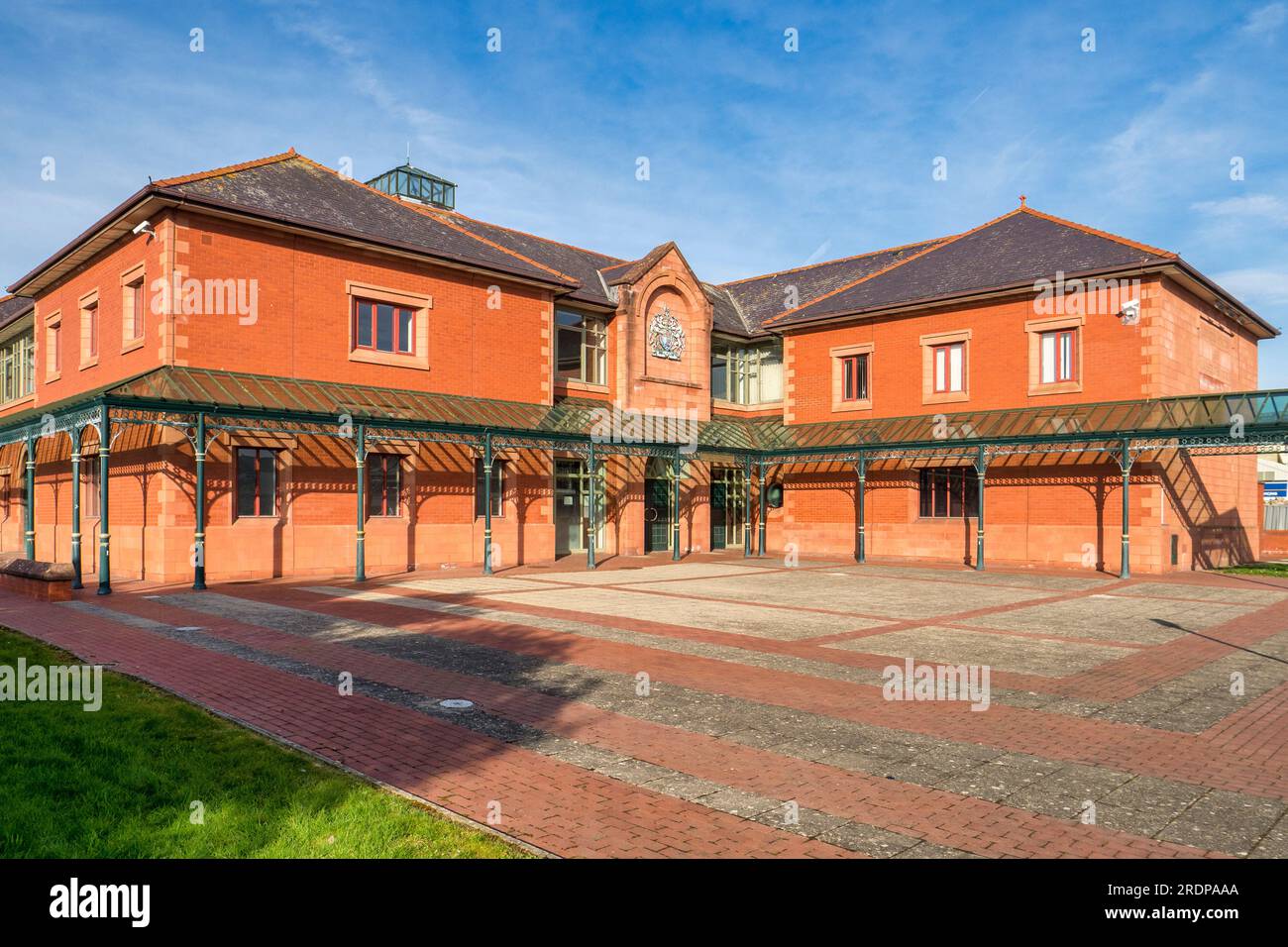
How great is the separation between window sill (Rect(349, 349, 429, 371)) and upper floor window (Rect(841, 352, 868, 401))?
47.1 feet

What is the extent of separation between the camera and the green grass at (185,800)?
15.3 feet

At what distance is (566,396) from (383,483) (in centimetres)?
746

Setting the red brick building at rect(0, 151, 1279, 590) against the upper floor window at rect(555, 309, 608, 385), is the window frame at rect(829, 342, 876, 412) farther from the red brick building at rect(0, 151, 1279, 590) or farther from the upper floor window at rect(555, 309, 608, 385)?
the upper floor window at rect(555, 309, 608, 385)

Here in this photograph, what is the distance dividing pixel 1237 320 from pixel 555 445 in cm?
2299

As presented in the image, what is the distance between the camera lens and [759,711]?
26.4 ft

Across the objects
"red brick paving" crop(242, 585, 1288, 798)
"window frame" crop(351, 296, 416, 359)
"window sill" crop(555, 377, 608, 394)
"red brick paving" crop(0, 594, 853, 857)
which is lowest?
"red brick paving" crop(242, 585, 1288, 798)

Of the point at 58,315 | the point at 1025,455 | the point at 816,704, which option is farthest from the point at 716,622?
the point at 58,315

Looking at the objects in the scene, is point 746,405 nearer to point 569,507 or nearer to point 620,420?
point 620,420

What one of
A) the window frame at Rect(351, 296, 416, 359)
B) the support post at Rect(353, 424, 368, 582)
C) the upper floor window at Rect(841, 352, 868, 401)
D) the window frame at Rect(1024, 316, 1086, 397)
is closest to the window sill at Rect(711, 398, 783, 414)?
the upper floor window at Rect(841, 352, 868, 401)

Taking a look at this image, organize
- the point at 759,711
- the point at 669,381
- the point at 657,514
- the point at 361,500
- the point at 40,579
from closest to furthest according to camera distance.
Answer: the point at 759,711 < the point at 40,579 < the point at 361,500 < the point at 669,381 < the point at 657,514

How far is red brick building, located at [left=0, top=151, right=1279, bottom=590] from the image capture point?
1925 centimetres

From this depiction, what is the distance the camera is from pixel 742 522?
108 feet

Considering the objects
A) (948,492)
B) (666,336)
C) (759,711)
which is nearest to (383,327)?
(666,336)
